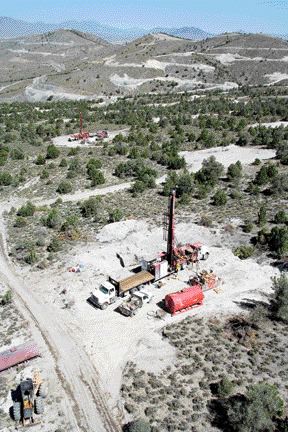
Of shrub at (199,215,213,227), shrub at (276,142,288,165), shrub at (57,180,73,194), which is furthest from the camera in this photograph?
shrub at (276,142,288,165)

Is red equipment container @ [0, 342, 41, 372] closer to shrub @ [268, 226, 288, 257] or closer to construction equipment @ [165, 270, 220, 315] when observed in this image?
construction equipment @ [165, 270, 220, 315]

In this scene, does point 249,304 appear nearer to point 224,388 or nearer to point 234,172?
point 224,388

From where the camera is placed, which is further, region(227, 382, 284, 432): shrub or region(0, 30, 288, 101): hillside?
region(0, 30, 288, 101): hillside

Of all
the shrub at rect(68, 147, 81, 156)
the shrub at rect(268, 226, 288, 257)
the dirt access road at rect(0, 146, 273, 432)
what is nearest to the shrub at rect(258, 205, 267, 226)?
the shrub at rect(268, 226, 288, 257)

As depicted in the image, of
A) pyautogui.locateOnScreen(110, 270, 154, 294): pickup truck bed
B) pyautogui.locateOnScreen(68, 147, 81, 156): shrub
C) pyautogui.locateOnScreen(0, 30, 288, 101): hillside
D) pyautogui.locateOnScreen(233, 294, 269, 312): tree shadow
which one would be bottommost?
pyautogui.locateOnScreen(233, 294, 269, 312): tree shadow

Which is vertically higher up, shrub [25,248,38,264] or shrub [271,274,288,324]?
shrub [271,274,288,324]

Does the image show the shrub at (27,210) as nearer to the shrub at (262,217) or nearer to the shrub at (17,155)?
the shrub at (17,155)

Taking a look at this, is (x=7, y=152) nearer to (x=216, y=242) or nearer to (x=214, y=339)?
(x=216, y=242)

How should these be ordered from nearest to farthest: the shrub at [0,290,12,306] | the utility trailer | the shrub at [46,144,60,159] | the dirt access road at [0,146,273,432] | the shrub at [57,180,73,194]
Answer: the dirt access road at [0,146,273,432] < the utility trailer < the shrub at [0,290,12,306] < the shrub at [57,180,73,194] < the shrub at [46,144,60,159]
